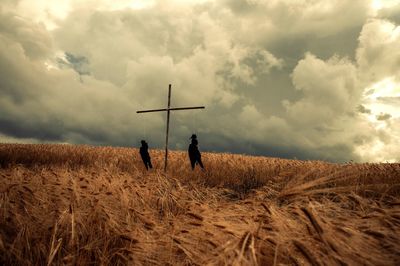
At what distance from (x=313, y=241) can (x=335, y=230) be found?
14cm

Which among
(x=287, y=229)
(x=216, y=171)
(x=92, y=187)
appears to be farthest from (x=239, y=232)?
(x=216, y=171)

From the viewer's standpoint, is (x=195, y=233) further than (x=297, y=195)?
Yes

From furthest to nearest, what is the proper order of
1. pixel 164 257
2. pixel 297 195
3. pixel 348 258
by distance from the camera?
pixel 164 257 → pixel 297 195 → pixel 348 258

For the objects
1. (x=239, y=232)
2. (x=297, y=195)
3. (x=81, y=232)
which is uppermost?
(x=297, y=195)

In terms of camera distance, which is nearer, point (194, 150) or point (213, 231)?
point (213, 231)

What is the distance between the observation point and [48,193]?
18.4ft

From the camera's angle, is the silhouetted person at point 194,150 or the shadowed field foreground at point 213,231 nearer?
the shadowed field foreground at point 213,231

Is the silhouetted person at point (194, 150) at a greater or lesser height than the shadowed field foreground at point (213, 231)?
greater

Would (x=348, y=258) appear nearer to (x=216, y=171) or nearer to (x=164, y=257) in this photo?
(x=164, y=257)

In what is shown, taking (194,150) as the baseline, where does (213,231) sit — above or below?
below

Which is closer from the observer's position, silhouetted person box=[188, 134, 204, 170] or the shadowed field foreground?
the shadowed field foreground

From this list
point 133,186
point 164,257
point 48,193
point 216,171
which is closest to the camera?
point 164,257

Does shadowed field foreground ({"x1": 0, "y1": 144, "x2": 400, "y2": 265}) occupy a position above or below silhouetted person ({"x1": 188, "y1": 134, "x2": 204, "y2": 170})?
below

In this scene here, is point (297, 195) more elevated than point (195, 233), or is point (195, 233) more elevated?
point (297, 195)
